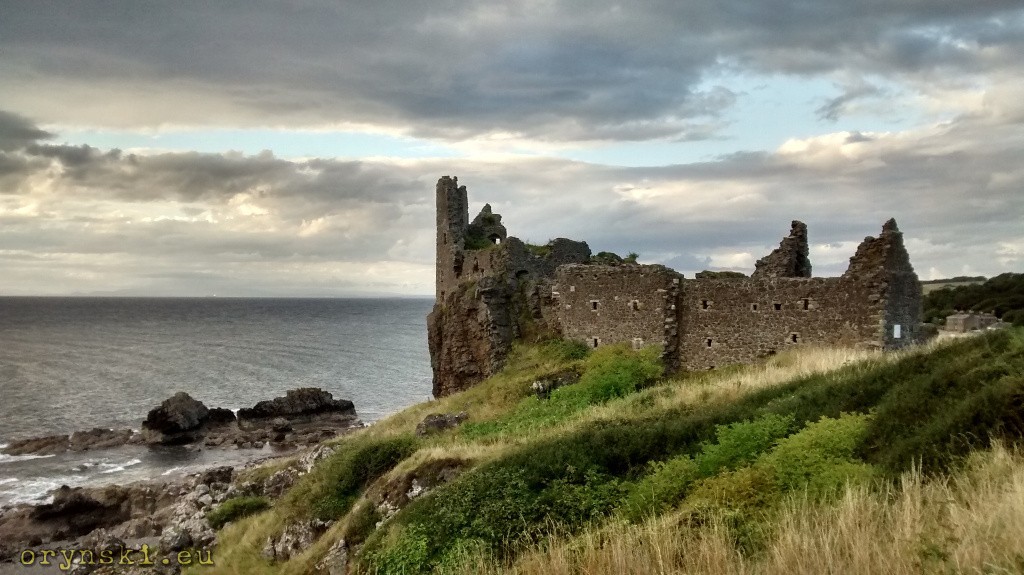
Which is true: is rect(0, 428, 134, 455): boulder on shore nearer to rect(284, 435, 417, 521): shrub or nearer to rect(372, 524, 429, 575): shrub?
rect(284, 435, 417, 521): shrub

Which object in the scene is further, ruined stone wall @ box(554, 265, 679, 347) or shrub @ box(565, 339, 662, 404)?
ruined stone wall @ box(554, 265, 679, 347)

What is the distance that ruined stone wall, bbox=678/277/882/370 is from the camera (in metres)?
25.6

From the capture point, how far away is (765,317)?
2725cm

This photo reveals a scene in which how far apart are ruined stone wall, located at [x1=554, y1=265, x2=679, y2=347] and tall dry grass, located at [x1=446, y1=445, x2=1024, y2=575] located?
2009 centimetres

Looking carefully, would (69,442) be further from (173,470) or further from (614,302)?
(614,302)

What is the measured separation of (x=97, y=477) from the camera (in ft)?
171

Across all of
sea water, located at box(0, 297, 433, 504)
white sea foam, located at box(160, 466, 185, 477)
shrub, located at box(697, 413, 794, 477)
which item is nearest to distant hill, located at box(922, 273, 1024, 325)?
shrub, located at box(697, 413, 794, 477)

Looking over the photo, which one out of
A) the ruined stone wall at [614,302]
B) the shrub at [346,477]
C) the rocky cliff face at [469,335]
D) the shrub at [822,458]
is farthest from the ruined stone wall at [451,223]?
the shrub at [822,458]

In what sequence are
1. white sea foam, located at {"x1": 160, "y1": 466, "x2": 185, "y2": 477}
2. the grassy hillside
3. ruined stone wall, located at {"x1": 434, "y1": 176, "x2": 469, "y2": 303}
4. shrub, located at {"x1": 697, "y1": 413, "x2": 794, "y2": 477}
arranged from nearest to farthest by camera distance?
the grassy hillside
shrub, located at {"x1": 697, "y1": 413, "x2": 794, "y2": 477}
ruined stone wall, located at {"x1": 434, "y1": 176, "x2": 469, "y2": 303}
white sea foam, located at {"x1": 160, "y1": 466, "x2": 185, "y2": 477}

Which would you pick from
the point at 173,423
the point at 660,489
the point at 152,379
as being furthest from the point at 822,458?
the point at 152,379

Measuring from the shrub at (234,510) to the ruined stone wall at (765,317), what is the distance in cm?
1853

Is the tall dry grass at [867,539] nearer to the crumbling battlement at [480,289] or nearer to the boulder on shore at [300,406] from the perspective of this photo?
the crumbling battlement at [480,289]

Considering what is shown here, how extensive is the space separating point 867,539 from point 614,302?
965 inches

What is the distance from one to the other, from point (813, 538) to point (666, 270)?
22665mm
